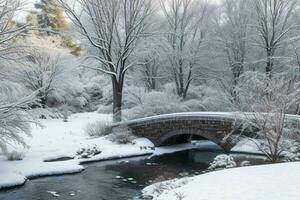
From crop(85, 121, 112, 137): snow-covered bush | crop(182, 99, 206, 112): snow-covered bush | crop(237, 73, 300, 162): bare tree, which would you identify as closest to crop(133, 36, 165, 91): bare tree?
crop(182, 99, 206, 112): snow-covered bush

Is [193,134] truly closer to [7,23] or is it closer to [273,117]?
[273,117]

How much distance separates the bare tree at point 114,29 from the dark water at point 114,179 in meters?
6.42

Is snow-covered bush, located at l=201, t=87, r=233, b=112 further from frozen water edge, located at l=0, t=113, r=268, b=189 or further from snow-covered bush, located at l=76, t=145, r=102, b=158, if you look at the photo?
snow-covered bush, located at l=76, t=145, r=102, b=158

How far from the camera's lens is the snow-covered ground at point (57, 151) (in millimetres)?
18022

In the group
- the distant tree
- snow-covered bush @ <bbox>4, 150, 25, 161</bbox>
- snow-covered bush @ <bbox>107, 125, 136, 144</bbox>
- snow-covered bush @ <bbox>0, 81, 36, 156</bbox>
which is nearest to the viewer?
snow-covered bush @ <bbox>0, 81, 36, 156</bbox>

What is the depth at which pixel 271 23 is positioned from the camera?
28922 mm

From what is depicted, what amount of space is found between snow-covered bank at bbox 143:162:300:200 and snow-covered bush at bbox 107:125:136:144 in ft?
34.7

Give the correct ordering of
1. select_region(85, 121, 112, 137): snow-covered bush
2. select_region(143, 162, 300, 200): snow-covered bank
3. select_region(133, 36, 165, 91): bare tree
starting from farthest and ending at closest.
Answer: select_region(133, 36, 165, 91): bare tree, select_region(85, 121, 112, 137): snow-covered bush, select_region(143, 162, 300, 200): snow-covered bank

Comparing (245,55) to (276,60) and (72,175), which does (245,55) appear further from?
(72,175)

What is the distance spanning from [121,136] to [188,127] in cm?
383

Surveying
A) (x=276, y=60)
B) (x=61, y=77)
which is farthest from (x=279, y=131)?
(x=61, y=77)

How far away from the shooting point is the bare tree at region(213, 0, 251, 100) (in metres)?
31.4

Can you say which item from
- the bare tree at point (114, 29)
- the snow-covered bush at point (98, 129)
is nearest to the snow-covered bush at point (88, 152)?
the snow-covered bush at point (98, 129)

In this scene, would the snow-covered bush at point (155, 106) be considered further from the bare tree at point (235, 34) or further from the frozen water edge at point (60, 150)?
the bare tree at point (235, 34)
